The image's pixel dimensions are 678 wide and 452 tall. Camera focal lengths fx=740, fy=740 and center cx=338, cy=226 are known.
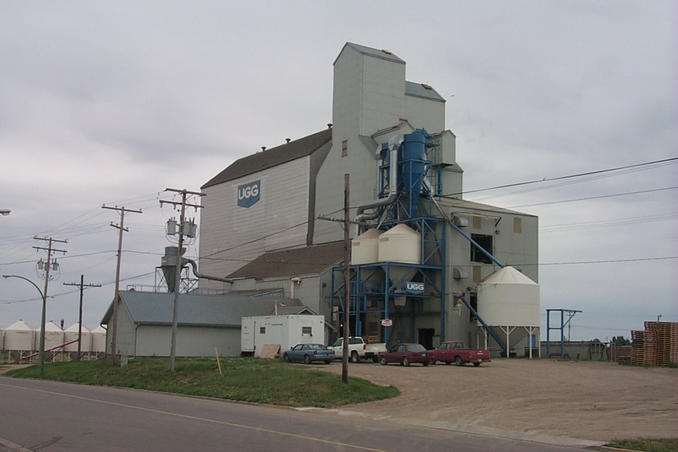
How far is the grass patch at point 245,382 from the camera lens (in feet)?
97.8

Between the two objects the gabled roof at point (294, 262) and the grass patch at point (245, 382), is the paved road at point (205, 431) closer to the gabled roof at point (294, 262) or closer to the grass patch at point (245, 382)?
the grass patch at point (245, 382)

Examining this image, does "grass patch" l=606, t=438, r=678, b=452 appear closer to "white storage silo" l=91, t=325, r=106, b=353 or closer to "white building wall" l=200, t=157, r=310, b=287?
"white building wall" l=200, t=157, r=310, b=287

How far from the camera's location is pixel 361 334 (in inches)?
2581

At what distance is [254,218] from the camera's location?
3393 inches

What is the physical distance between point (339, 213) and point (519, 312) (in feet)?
68.8

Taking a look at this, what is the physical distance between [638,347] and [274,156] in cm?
5224

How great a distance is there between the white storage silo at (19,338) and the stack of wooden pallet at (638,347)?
81.0 meters

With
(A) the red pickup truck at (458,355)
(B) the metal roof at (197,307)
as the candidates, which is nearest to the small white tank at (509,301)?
(A) the red pickup truck at (458,355)

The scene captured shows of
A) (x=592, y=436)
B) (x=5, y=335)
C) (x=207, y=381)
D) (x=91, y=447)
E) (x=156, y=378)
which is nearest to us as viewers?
(x=91, y=447)

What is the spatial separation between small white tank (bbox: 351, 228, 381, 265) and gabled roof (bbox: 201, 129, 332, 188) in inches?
655

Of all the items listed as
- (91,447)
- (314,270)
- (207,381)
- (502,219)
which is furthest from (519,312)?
(91,447)

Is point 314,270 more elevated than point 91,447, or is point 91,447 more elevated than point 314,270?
point 314,270

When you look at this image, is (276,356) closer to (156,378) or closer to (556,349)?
(156,378)

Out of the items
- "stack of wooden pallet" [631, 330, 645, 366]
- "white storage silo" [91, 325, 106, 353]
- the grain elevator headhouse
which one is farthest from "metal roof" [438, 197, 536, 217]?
"white storage silo" [91, 325, 106, 353]
